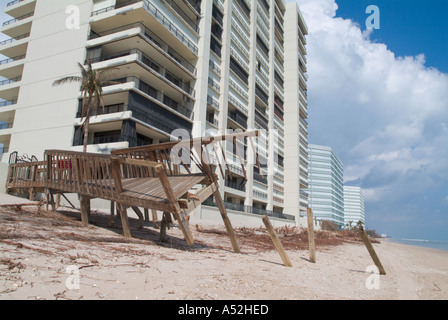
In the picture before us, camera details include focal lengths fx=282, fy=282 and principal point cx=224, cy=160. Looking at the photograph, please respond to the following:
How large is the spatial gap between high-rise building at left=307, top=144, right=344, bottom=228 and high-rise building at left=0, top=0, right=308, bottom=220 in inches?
3992

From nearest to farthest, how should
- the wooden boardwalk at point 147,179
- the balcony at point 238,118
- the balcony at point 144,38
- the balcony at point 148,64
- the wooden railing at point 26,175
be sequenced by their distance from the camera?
1. the wooden boardwalk at point 147,179
2. the wooden railing at point 26,175
3. the balcony at point 148,64
4. the balcony at point 144,38
5. the balcony at point 238,118

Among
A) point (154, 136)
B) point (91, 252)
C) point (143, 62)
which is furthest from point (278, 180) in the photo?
point (91, 252)

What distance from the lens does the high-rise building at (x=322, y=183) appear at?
144250mm

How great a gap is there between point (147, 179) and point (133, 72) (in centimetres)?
2381

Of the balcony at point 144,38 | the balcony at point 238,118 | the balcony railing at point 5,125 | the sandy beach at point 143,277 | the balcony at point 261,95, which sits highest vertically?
the balcony at point 261,95

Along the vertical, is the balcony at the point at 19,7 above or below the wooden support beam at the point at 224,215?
above

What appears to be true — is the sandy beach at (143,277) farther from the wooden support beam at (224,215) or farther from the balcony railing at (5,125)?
the balcony railing at (5,125)

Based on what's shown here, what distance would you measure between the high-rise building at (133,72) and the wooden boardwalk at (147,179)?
14.0 meters

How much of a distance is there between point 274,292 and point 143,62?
30.6 meters

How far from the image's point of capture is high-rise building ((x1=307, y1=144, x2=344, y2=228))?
144250 mm

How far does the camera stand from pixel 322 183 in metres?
148

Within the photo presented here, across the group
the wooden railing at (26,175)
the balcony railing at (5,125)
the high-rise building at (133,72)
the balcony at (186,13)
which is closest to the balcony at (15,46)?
the high-rise building at (133,72)

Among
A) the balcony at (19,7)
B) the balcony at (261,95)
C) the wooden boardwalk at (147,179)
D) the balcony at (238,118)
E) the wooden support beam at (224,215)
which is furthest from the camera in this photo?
the balcony at (261,95)

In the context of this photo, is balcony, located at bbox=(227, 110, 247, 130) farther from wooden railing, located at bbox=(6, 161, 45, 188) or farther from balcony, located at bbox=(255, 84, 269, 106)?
wooden railing, located at bbox=(6, 161, 45, 188)
